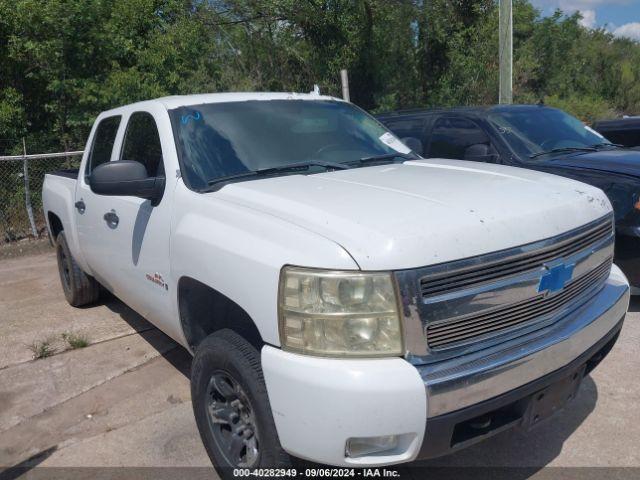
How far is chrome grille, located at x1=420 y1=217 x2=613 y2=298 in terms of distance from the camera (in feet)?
7.72

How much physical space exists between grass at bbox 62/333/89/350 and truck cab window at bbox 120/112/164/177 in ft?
5.51

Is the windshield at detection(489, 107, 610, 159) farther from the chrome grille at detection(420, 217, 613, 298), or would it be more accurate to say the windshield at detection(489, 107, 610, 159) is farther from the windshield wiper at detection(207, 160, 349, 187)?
the chrome grille at detection(420, 217, 613, 298)

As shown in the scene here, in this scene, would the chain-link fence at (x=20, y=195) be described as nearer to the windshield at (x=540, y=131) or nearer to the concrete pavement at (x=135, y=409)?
the concrete pavement at (x=135, y=409)

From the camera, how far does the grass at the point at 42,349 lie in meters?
4.91

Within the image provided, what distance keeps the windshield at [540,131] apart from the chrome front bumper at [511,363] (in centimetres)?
323

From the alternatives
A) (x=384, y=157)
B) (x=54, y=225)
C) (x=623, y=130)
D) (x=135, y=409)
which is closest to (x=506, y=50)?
(x=623, y=130)

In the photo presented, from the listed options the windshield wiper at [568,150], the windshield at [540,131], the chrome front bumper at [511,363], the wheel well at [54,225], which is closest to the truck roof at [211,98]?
the wheel well at [54,225]

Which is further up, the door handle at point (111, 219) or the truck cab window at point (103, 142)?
the truck cab window at point (103, 142)

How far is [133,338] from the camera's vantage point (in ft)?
17.1

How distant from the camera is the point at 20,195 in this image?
31.0 feet

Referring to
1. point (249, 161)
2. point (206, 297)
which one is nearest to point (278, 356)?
point (206, 297)

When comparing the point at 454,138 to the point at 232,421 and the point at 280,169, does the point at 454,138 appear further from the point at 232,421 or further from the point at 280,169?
the point at 232,421

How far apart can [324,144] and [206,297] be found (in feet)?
4.40

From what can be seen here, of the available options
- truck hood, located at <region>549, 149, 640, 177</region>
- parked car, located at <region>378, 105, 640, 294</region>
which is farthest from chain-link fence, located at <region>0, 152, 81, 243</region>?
truck hood, located at <region>549, 149, 640, 177</region>
